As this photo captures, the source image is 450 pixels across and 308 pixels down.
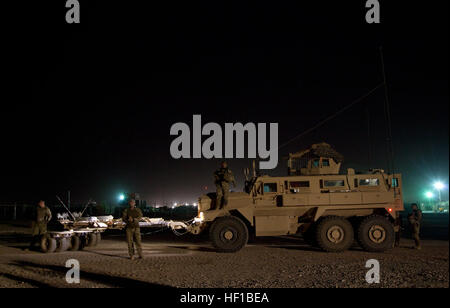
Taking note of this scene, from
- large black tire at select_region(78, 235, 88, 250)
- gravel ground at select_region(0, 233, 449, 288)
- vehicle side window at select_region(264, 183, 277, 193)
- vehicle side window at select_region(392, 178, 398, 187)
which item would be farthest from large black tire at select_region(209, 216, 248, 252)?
vehicle side window at select_region(392, 178, 398, 187)

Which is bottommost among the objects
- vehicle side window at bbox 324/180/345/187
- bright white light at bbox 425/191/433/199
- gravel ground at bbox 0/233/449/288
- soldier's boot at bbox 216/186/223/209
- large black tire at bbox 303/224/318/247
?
gravel ground at bbox 0/233/449/288

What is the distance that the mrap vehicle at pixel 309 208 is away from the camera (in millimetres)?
12031

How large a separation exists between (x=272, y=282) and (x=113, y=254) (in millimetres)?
6706

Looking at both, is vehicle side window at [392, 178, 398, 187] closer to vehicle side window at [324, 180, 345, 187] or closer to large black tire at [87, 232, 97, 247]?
vehicle side window at [324, 180, 345, 187]

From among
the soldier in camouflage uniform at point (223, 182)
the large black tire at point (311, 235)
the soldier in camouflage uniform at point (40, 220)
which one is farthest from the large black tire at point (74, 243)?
the large black tire at point (311, 235)

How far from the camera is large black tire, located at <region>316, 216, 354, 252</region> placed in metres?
11.9

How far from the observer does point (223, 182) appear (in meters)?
12.3

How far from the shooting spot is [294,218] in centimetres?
1256

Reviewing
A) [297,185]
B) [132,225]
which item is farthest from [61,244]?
[297,185]

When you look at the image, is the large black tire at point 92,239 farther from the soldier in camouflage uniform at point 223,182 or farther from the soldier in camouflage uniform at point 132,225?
the soldier in camouflage uniform at point 223,182

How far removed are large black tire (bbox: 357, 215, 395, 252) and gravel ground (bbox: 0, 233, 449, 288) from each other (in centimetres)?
35

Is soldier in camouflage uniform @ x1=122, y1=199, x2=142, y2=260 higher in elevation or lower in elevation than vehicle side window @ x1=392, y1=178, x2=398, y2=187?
lower
